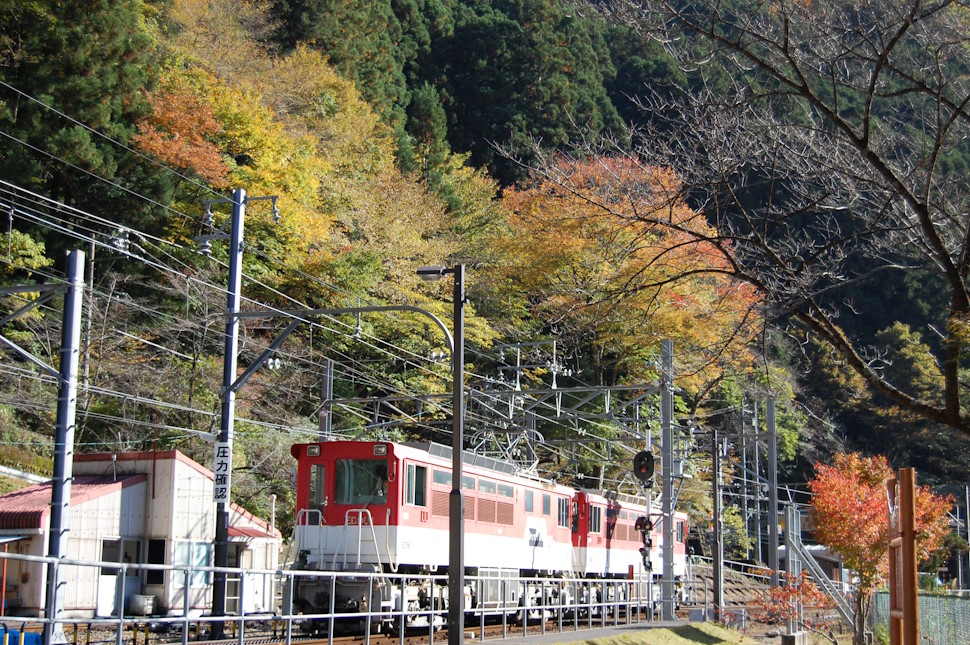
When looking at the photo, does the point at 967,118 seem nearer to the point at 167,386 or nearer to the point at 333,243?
the point at 167,386

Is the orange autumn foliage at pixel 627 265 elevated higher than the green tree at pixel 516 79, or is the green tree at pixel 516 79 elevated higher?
the green tree at pixel 516 79

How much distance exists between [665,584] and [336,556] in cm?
968

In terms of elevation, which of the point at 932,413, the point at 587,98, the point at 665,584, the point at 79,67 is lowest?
the point at 665,584

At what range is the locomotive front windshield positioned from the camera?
70.5 feet

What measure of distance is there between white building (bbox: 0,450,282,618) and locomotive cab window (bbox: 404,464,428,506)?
4514 millimetres

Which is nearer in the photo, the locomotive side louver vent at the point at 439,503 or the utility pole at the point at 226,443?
the utility pole at the point at 226,443

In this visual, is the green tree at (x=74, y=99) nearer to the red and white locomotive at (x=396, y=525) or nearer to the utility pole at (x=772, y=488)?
the red and white locomotive at (x=396, y=525)

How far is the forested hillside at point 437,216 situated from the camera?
39.0 feet

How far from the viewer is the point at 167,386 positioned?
31578mm

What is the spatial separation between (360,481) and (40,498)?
26.8 feet

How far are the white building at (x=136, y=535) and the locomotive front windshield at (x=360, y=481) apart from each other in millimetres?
3705

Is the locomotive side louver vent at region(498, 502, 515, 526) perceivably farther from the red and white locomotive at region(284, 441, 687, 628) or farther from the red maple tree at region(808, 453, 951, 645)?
the red maple tree at region(808, 453, 951, 645)

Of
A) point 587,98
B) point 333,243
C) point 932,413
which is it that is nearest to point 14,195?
point 333,243

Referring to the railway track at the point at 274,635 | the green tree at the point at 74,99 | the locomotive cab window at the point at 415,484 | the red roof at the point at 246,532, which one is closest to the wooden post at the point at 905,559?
the railway track at the point at 274,635
